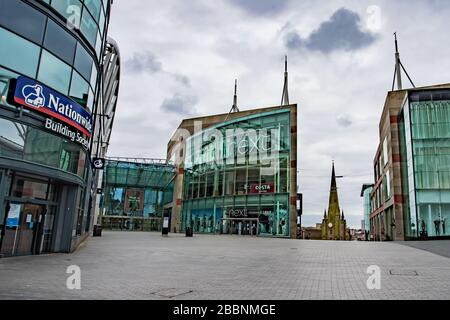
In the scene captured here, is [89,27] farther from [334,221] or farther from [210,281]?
[334,221]

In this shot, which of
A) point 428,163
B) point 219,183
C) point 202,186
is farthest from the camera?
point 202,186

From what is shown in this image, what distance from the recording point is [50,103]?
12836mm

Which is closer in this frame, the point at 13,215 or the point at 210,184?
the point at 13,215

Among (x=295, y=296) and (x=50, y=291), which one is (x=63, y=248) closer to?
(x=50, y=291)

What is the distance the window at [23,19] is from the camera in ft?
38.0

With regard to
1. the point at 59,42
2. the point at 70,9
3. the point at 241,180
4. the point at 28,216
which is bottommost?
the point at 28,216

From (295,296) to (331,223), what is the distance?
8623cm

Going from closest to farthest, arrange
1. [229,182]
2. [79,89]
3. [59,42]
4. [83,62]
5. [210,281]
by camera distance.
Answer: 1. [210,281]
2. [59,42]
3. [79,89]
4. [83,62]
5. [229,182]

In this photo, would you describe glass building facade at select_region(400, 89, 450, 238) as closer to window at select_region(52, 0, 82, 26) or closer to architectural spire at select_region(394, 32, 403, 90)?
architectural spire at select_region(394, 32, 403, 90)

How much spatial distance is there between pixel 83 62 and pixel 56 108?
3062 millimetres

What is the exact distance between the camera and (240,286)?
7.93 metres

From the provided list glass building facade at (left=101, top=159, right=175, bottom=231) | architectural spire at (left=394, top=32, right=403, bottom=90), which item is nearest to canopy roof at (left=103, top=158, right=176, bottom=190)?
glass building facade at (left=101, top=159, right=175, bottom=231)

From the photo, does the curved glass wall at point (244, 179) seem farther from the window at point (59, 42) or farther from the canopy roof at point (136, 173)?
the window at point (59, 42)

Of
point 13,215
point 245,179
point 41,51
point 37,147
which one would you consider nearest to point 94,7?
point 41,51
